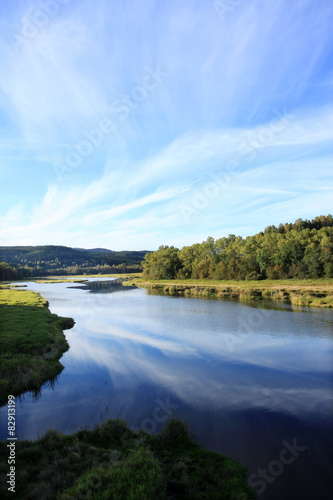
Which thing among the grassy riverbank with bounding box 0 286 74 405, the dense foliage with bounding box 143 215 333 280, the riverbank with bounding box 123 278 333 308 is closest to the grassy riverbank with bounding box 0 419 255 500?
the grassy riverbank with bounding box 0 286 74 405

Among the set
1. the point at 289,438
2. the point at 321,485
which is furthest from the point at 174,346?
the point at 321,485

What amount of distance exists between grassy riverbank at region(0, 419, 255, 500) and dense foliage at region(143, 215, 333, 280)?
6984 centimetres

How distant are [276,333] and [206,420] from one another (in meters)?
18.8

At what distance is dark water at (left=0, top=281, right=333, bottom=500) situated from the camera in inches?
413

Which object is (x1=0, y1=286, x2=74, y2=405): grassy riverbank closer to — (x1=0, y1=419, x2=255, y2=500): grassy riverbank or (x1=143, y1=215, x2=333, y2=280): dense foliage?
(x1=0, y1=419, x2=255, y2=500): grassy riverbank

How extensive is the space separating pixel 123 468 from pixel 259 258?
84.2m

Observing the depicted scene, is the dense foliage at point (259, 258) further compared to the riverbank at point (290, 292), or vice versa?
Result: the dense foliage at point (259, 258)

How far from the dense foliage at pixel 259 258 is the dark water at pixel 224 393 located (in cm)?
4689

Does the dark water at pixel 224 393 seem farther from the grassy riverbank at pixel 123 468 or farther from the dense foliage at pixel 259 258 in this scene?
the dense foliage at pixel 259 258

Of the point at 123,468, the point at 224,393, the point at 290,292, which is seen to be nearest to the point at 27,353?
the point at 224,393

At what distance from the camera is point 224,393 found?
52.3 ft

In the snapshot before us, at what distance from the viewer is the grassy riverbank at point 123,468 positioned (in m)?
7.83

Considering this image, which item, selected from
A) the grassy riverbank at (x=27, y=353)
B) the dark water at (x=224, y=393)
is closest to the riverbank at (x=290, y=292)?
the dark water at (x=224, y=393)

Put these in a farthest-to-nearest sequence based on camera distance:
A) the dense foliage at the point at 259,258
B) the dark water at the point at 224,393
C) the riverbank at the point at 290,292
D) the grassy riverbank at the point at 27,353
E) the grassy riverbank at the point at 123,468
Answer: the dense foliage at the point at 259,258 < the riverbank at the point at 290,292 < the grassy riverbank at the point at 27,353 < the dark water at the point at 224,393 < the grassy riverbank at the point at 123,468
